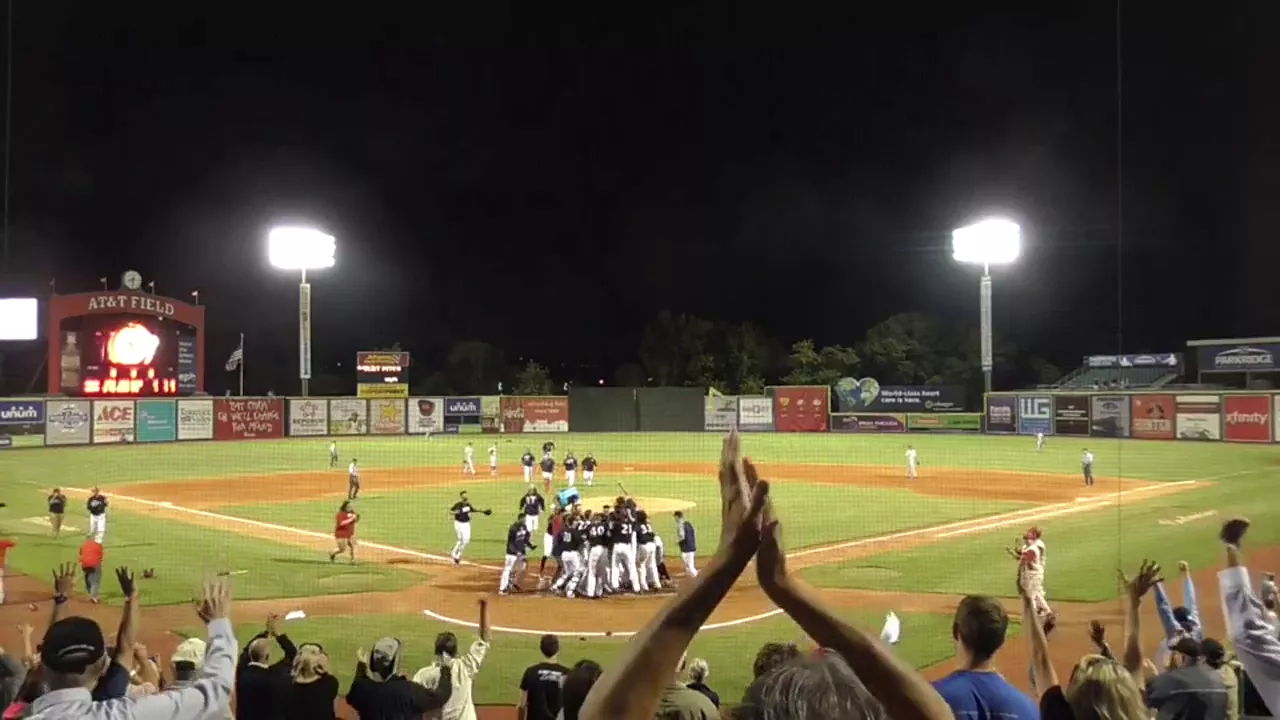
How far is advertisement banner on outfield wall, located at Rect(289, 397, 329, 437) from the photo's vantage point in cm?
4616

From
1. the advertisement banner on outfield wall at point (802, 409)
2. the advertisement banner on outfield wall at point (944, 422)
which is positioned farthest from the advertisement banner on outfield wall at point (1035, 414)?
the advertisement banner on outfield wall at point (802, 409)

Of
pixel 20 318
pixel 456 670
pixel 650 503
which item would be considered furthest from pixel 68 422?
pixel 456 670

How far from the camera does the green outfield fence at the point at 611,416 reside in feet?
124

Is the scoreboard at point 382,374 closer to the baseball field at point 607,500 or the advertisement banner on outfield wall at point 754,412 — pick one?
the baseball field at point 607,500

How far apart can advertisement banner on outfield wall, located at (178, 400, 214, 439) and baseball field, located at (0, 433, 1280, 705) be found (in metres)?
1.14

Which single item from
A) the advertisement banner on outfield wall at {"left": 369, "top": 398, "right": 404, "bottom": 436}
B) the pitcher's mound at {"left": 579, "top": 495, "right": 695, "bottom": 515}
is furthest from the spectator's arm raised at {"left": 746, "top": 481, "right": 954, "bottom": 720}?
the advertisement banner on outfield wall at {"left": 369, "top": 398, "right": 404, "bottom": 436}

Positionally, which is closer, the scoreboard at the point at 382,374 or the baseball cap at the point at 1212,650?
the baseball cap at the point at 1212,650

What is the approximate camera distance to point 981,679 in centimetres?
311

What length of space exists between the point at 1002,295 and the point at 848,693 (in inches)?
2952

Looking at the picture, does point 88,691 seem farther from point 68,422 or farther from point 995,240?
point 68,422

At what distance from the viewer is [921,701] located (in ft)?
6.93

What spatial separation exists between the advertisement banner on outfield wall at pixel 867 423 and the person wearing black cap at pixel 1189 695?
155 ft

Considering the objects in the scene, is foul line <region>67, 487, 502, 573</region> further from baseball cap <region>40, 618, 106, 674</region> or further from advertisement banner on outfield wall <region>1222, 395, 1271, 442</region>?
advertisement banner on outfield wall <region>1222, 395, 1271, 442</region>

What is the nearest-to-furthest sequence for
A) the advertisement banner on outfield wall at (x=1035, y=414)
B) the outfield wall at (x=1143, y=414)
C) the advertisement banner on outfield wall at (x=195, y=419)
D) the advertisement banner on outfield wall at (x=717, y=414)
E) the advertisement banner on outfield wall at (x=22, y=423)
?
the outfield wall at (x=1143, y=414) → the advertisement banner on outfield wall at (x=22, y=423) → the advertisement banner on outfield wall at (x=195, y=419) → the advertisement banner on outfield wall at (x=1035, y=414) → the advertisement banner on outfield wall at (x=717, y=414)
